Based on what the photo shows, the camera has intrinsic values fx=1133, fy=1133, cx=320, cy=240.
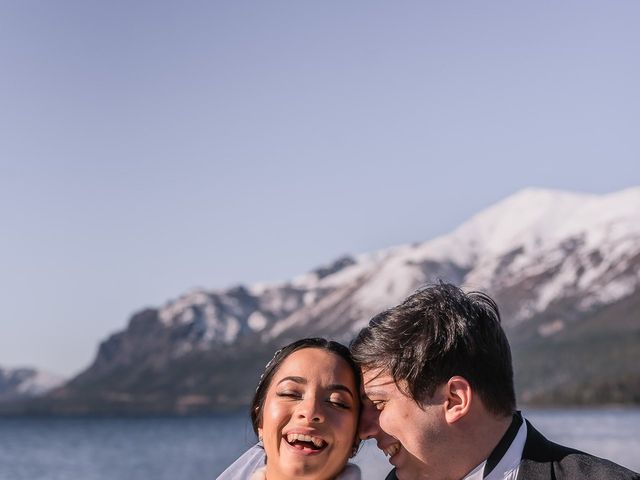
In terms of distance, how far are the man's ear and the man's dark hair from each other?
0.02m

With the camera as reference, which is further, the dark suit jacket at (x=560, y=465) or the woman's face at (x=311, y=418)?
the woman's face at (x=311, y=418)

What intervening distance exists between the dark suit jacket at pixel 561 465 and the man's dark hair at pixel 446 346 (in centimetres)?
16

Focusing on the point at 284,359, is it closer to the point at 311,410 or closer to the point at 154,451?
the point at 311,410

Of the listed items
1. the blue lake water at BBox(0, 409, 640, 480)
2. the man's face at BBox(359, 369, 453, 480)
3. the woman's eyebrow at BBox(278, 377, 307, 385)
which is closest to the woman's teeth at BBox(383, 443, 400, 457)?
the man's face at BBox(359, 369, 453, 480)

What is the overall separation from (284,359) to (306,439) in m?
0.39

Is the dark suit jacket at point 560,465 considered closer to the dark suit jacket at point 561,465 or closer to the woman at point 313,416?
the dark suit jacket at point 561,465

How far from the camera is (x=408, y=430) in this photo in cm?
373

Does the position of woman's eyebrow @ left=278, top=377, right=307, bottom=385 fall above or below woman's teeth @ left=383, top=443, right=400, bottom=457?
above

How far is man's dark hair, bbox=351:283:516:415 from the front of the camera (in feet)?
12.0

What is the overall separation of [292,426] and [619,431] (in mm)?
107081

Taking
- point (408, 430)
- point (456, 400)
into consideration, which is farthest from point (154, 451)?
point (456, 400)

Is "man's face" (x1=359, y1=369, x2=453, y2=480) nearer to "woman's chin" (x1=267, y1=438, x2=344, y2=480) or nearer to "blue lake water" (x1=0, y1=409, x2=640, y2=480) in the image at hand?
"woman's chin" (x1=267, y1=438, x2=344, y2=480)

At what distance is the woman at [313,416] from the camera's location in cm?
390

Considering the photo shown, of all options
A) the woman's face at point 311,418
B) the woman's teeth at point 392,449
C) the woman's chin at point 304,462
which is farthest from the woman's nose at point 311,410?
the woman's teeth at point 392,449
